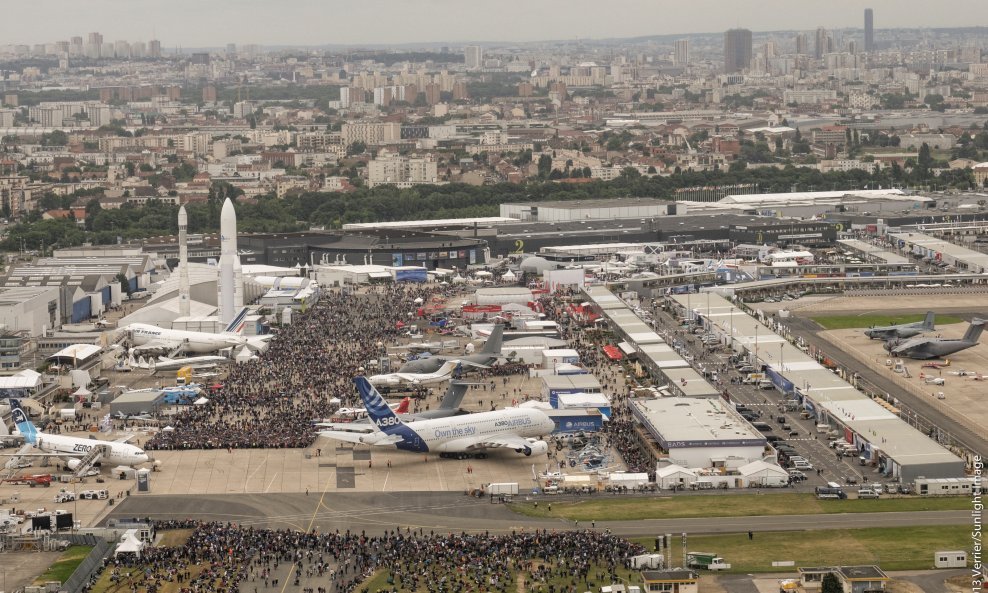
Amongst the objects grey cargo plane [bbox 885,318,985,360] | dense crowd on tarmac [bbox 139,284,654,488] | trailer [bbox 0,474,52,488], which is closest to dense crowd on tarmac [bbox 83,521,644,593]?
trailer [bbox 0,474,52,488]

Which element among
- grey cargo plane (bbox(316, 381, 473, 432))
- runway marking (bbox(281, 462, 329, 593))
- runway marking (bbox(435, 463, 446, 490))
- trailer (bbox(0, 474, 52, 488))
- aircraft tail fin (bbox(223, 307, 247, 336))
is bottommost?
trailer (bbox(0, 474, 52, 488))

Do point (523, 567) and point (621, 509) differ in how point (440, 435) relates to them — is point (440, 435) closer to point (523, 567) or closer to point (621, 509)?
point (621, 509)

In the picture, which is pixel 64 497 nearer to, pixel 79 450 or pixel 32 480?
pixel 32 480

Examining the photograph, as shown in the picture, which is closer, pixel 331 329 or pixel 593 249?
pixel 331 329

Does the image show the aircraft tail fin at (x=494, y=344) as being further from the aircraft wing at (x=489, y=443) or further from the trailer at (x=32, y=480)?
the trailer at (x=32, y=480)

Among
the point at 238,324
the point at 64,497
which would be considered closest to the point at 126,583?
the point at 64,497

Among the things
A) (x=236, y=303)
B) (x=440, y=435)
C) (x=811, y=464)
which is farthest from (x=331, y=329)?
(x=811, y=464)

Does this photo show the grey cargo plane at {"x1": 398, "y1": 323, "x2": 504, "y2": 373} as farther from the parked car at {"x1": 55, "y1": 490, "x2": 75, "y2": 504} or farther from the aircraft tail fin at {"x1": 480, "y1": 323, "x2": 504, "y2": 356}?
the parked car at {"x1": 55, "y1": 490, "x2": 75, "y2": 504}
